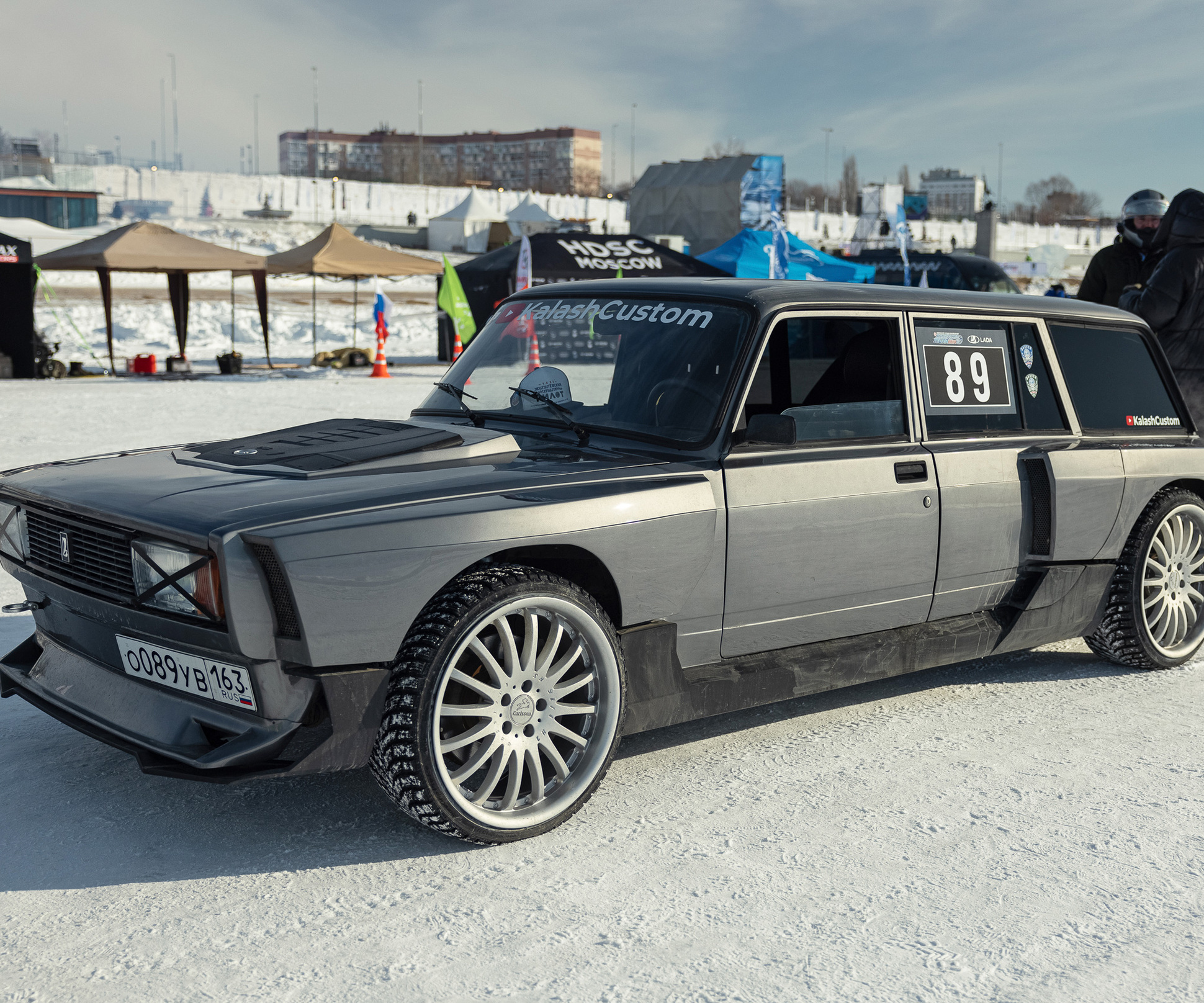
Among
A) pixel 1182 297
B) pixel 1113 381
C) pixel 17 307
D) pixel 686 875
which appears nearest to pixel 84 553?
pixel 686 875

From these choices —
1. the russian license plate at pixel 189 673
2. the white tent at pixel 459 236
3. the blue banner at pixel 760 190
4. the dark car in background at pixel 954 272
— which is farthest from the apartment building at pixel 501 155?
the russian license plate at pixel 189 673

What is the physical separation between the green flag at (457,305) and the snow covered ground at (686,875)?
54.7 ft

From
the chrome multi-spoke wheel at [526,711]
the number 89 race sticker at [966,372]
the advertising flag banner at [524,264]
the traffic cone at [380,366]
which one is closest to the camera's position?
the chrome multi-spoke wheel at [526,711]

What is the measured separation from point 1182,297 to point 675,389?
14.4 feet

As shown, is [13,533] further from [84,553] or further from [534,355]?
[534,355]

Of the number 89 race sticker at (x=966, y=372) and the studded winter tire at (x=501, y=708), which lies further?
the number 89 race sticker at (x=966, y=372)

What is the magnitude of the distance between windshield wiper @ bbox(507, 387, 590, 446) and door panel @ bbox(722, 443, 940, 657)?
0.53m

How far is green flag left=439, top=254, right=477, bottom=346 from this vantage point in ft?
67.4

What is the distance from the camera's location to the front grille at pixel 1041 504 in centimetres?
441

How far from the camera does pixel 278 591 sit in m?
2.85

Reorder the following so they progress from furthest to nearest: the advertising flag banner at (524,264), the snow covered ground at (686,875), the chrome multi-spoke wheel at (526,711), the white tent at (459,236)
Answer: the white tent at (459,236), the advertising flag banner at (524,264), the chrome multi-spoke wheel at (526,711), the snow covered ground at (686,875)

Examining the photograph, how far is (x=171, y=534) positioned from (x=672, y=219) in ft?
178

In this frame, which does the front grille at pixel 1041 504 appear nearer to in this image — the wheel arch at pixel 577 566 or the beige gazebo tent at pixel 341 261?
the wheel arch at pixel 577 566

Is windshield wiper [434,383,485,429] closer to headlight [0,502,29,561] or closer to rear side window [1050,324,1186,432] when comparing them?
headlight [0,502,29,561]
